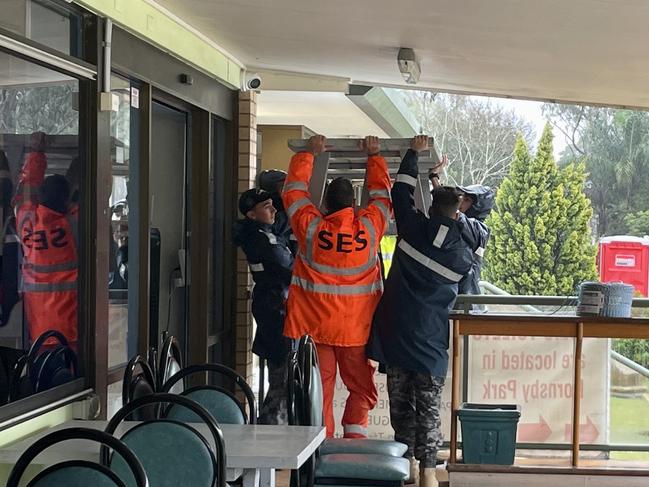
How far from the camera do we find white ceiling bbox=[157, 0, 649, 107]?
5051 mm

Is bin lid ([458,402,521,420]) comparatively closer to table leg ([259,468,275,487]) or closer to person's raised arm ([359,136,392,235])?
person's raised arm ([359,136,392,235])

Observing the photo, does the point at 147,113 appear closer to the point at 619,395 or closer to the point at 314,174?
the point at 314,174

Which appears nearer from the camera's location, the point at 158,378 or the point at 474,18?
the point at 158,378

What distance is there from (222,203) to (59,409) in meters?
3.01

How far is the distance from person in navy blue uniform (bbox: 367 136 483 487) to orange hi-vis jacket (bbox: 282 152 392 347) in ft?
0.37

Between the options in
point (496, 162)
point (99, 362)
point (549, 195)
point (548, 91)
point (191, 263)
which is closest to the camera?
point (99, 362)

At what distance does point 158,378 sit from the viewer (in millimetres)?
4301

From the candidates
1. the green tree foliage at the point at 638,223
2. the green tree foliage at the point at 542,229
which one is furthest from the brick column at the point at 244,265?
the green tree foliage at the point at 638,223

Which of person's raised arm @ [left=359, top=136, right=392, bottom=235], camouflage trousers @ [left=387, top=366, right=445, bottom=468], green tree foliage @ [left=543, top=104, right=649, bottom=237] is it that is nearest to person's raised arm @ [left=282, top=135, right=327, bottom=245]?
person's raised arm @ [left=359, top=136, right=392, bottom=235]

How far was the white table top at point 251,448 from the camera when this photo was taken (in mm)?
3371

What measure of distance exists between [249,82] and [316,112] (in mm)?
3598

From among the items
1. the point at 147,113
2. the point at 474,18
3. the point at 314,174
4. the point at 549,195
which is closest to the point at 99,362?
the point at 147,113

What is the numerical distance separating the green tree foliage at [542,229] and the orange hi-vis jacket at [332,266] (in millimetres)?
17075

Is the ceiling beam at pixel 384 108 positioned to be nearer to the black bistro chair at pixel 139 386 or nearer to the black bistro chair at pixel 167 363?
the black bistro chair at pixel 167 363
